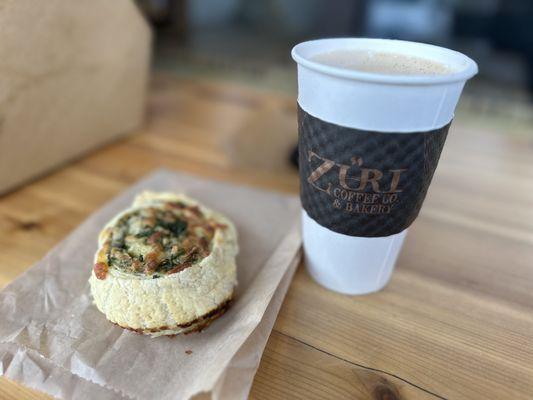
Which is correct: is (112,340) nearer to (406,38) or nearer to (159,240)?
(159,240)

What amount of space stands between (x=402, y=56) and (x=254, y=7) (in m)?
3.03

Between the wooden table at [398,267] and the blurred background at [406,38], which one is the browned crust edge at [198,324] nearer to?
the wooden table at [398,267]

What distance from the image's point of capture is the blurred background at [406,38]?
204cm

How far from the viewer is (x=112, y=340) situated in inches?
18.6

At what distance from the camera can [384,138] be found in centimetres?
42

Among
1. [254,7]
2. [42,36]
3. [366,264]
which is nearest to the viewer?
[366,264]

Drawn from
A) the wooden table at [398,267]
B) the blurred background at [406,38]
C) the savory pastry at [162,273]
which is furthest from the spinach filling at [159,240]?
the blurred background at [406,38]

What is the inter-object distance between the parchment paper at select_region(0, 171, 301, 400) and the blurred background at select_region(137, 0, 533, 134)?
1.35m

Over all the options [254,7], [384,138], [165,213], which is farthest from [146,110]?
[254,7]

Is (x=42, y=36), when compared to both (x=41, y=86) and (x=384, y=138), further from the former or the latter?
(x=384, y=138)

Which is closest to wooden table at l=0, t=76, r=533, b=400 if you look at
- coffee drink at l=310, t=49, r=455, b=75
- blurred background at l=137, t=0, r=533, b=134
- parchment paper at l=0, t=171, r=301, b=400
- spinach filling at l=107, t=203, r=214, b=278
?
parchment paper at l=0, t=171, r=301, b=400

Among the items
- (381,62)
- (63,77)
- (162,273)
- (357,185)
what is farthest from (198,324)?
(63,77)

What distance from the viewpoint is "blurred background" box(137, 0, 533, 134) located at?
2043mm

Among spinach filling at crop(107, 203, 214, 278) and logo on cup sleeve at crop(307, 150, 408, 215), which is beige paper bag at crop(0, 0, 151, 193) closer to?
spinach filling at crop(107, 203, 214, 278)
